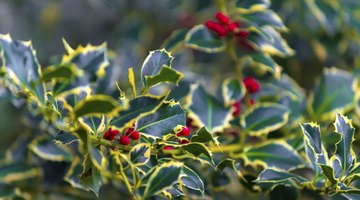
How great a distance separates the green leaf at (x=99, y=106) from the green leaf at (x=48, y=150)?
40 cm

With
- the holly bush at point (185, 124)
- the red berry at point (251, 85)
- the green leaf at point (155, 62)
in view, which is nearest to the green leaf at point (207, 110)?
the holly bush at point (185, 124)

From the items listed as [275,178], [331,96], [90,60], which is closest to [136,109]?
[90,60]

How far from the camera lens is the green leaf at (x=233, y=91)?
3.68 feet

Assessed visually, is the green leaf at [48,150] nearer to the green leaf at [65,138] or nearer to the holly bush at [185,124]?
A: the holly bush at [185,124]

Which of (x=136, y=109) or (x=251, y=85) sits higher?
(x=136, y=109)

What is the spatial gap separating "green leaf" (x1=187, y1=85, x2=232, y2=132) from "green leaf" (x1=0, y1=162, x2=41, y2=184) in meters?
0.38

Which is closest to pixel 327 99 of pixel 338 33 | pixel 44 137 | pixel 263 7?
pixel 263 7

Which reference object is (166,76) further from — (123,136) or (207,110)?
(207,110)

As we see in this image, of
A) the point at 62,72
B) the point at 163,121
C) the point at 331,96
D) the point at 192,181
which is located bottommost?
the point at 331,96

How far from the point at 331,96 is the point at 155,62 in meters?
0.54

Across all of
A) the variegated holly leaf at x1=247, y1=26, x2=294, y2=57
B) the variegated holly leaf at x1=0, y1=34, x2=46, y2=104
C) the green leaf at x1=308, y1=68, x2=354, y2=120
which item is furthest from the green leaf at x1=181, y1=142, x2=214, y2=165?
the green leaf at x1=308, y1=68, x2=354, y2=120

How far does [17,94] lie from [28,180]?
365mm

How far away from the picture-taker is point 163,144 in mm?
852

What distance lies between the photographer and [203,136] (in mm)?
823
